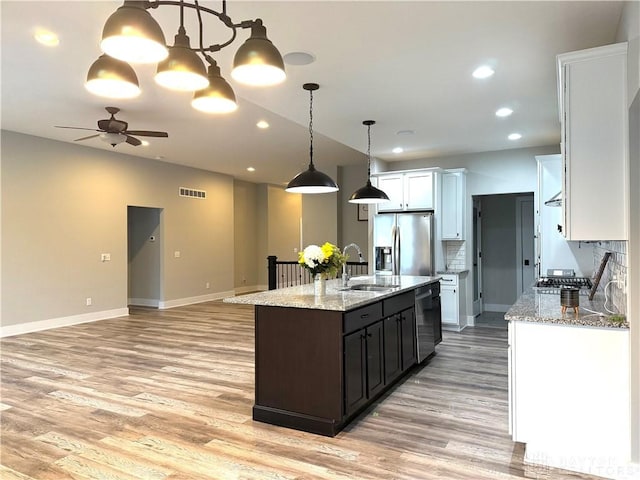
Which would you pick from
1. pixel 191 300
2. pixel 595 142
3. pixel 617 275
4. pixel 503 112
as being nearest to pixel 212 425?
pixel 617 275

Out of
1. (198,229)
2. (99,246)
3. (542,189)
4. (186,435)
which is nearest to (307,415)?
(186,435)

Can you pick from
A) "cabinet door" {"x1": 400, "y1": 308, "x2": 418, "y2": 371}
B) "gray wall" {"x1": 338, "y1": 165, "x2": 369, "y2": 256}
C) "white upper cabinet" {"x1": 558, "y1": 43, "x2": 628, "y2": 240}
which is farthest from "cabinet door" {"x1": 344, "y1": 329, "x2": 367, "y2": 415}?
"gray wall" {"x1": 338, "y1": 165, "x2": 369, "y2": 256}

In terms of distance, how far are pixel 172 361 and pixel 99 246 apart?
384 cm

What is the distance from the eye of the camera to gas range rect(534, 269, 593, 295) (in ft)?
13.9

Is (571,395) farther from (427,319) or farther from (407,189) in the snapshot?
(407,189)

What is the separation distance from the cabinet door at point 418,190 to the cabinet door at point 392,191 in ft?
0.28

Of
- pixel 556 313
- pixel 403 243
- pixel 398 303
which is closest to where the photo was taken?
A: pixel 556 313

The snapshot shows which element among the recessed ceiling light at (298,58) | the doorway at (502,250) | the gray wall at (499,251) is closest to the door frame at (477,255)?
the doorway at (502,250)

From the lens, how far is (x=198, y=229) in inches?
401

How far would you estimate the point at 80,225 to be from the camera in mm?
7680

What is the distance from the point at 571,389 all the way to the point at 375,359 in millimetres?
1474

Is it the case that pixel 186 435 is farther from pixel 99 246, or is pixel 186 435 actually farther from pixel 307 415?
pixel 99 246

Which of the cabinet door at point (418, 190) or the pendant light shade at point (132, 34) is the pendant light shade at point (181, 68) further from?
the cabinet door at point (418, 190)

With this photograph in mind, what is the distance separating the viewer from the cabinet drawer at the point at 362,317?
128 inches
